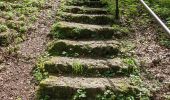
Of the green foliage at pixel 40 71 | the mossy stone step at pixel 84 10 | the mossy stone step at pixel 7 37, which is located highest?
the mossy stone step at pixel 84 10

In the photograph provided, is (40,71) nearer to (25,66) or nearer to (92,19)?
(25,66)

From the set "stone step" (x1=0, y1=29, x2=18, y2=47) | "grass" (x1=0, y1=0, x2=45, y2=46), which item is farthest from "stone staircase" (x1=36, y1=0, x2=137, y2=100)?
"stone step" (x1=0, y1=29, x2=18, y2=47)

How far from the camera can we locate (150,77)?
6.19 meters

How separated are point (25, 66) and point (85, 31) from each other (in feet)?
5.69

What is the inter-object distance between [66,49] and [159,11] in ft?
10.7

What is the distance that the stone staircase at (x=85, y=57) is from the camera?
5.75 meters

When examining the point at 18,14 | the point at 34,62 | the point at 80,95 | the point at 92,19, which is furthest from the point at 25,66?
the point at 18,14

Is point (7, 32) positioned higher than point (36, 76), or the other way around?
point (7, 32)

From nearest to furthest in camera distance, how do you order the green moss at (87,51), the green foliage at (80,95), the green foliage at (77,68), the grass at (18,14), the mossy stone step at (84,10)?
the green foliage at (80,95)
the green foliage at (77,68)
the green moss at (87,51)
the grass at (18,14)
the mossy stone step at (84,10)

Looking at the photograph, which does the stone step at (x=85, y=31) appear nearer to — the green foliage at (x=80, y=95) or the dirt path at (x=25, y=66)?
the dirt path at (x=25, y=66)

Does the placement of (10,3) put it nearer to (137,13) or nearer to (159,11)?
(137,13)

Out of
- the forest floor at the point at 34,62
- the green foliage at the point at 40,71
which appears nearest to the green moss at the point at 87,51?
the green foliage at the point at 40,71

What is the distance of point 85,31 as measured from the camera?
7.69 meters

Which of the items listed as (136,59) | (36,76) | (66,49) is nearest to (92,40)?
(66,49)
